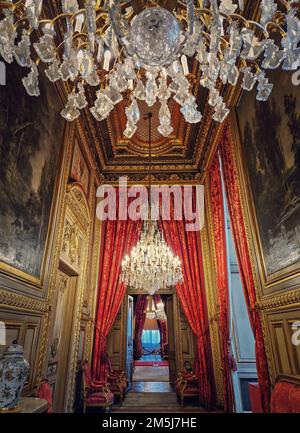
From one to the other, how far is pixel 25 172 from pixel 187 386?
220 inches

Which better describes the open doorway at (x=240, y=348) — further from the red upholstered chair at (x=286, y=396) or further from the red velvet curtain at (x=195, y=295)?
the red upholstered chair at (x=286, y=396)

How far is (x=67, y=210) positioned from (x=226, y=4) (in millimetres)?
3569

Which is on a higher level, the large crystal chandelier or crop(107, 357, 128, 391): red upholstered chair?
the large crystal chandelier

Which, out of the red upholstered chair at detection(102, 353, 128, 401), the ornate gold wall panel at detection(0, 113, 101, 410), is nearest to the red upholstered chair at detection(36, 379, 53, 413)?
the ornate gold wall panel at detection(0, 113, 101, 410)

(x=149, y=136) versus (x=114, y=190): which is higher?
(x=149, y=136)

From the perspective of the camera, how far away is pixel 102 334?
5898 mm

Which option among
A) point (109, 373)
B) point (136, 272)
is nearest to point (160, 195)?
point (136, 272)

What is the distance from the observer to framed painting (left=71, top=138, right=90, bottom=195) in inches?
193

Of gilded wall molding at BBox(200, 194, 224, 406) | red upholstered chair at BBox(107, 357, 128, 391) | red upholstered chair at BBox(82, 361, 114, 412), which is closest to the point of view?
red upholstered chair at BBox(82, 361, 114, 412)

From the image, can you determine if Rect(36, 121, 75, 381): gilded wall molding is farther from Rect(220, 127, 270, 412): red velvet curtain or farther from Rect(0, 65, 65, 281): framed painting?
Rect(220, 127, 270, 412): red velvet curtain

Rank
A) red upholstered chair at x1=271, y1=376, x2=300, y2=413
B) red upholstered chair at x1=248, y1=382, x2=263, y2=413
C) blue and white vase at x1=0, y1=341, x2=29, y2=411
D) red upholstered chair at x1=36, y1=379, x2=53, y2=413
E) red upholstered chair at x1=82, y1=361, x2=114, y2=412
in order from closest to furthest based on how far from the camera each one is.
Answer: blue and white vase at x1=0, y1=341, x2=29, y2=411 < red upholstered chair at x1=271, y1=376, x2=300, y2=413 < red upholstered chair at x1=36, y1=379, x2=53, y2=413 < red upholstered chair at x1=248, y1=382, x2=263, y2=413 < red upholstered chair at x1=82, y1=361, x2=114, y2=412

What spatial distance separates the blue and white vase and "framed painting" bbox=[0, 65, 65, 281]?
82cm

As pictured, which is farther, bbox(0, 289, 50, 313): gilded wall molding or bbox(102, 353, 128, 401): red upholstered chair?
bbox(102, 353, 128, 401): red upholstered chair

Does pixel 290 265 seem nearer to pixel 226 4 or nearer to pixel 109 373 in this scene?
pixel 226 4
